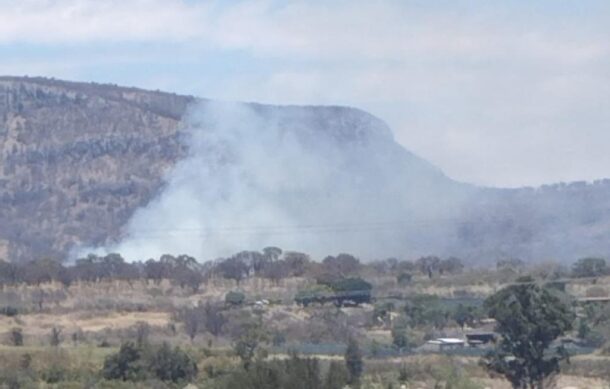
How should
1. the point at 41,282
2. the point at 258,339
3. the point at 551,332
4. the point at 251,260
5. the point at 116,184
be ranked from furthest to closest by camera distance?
1. the point at 116,184
2. the point at 251,260
3. the point at 41,282
4. the point at 258,339
5. the point at 551,332

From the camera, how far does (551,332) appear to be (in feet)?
234

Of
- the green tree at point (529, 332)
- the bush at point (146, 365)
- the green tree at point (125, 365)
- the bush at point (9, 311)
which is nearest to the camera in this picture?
the green tree at point (529, 332)

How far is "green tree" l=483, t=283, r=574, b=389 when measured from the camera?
7150 cm

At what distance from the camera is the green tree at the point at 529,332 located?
235 feet

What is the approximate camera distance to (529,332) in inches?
2803

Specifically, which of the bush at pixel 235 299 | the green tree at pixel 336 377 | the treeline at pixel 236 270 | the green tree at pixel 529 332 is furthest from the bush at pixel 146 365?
the treeline at pixel 236 270

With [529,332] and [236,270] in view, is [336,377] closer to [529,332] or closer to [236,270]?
[529,332]

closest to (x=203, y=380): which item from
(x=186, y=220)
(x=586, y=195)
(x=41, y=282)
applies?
(x=41, y=282)

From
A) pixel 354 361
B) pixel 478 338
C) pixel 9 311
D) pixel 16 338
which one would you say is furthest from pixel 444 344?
pixel 9 311

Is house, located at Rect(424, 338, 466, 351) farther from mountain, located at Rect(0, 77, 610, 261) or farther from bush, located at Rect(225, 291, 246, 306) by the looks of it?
mountain, located at Rect(0, 77, 610, 261)

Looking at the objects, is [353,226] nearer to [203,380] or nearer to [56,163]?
[56,163]

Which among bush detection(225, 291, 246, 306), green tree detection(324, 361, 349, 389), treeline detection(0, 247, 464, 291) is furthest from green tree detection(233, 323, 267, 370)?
treeline detection(0, 247, 464, 291)

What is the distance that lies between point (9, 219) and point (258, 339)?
96187 mm

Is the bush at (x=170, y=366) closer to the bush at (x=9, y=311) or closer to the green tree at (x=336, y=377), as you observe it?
the green tree at (x=336, y=377)
